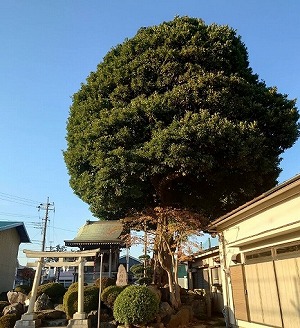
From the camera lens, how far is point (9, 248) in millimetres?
22281

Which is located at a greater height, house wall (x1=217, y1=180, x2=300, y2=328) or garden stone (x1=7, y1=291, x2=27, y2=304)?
house wall (x1=217, y1=180, x2=300, y2=328)

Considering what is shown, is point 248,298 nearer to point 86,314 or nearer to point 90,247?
point 86,314

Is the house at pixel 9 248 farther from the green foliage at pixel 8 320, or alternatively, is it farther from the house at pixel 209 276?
the house at pixel 209 276

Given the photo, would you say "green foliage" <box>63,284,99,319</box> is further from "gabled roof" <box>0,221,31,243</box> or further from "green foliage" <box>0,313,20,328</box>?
"gabled roof" <box>0,221,31,243</box>

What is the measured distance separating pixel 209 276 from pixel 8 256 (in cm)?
1461

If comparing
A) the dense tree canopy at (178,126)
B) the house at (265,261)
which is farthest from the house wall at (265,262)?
the dense tree canopy at (178,126)

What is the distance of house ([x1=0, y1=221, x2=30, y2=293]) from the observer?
2074cm

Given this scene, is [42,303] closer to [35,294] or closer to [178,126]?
[35,294]

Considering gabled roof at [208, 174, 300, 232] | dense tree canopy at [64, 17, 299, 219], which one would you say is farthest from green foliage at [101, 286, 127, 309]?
gabled roof at [208, 174, 300, 232]

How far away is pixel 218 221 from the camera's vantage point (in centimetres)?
1052

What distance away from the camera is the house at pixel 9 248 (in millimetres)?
20741

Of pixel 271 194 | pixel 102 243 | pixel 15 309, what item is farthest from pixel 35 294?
pixel 271 194

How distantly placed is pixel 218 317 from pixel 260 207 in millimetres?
7791

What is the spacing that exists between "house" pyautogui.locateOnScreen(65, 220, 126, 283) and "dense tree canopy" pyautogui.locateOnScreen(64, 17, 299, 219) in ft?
21.6
